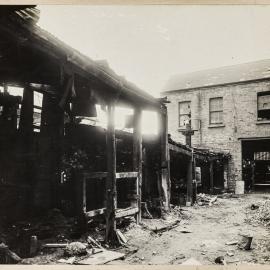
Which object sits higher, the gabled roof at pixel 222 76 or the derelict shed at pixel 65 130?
the gabled roof at pixel 222 76

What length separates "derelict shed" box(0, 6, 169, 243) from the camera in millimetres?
6191

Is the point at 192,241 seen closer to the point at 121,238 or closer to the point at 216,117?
the point at 121,238

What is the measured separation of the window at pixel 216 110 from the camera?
1917 centimetres

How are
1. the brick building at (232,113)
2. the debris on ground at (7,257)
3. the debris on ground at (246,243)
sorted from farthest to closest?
1. the brick building at (232,113)
2. the debris on ground at (246,243)
3. the debris on ground at (7,257)

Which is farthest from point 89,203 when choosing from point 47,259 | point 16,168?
point 47,259

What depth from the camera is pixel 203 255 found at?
6293 millimetres

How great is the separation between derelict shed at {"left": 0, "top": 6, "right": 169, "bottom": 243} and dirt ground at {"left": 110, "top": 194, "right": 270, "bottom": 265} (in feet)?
2.20

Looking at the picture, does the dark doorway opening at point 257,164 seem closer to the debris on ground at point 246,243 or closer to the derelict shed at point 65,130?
the derelict shed at point 65,130

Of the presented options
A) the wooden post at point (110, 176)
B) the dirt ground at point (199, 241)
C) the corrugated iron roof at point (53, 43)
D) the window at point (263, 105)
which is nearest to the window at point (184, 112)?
the window at point (263, 105)

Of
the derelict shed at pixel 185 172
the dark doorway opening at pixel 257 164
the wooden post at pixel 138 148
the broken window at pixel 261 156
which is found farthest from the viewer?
the broken window at pixel 261 156

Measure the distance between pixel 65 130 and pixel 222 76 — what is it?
13546 millimetres

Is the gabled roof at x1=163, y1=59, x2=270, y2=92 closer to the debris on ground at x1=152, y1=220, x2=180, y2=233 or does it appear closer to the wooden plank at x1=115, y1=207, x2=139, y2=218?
the debris on ground at x1=152, y1=220, x2=180, y2=233

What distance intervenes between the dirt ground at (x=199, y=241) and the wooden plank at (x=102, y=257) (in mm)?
141

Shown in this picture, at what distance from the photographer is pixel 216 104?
63.4ft
